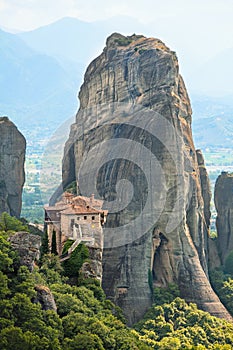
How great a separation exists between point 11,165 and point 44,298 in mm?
31520

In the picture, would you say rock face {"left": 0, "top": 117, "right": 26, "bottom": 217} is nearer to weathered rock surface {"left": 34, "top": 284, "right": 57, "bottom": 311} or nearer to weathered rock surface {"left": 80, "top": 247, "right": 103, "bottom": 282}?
weathered rock surface {"left": 80, "top": 247, "right": 103, "bottom": 282}

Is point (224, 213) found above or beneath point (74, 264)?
above

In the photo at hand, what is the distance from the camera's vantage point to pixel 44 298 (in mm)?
32469

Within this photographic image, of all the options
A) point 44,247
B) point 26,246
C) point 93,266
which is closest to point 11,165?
point 93,266

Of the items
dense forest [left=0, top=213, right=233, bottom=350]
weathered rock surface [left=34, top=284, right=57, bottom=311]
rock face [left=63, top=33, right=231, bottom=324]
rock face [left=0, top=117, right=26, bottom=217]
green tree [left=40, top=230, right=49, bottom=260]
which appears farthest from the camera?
rock face [left=0, top=117, right=26, bottom=217]

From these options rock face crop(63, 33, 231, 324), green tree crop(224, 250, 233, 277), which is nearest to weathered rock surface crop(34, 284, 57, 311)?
rock face crop(63, 33, 231, 324)

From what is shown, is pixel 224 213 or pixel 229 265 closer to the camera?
pixel 229 265

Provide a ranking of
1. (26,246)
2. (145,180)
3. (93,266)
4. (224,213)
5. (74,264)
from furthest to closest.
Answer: (224,213)
(145,180)
(93,266)
(74,264)
(26,246)

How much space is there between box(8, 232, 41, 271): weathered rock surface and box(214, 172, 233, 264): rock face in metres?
29.3

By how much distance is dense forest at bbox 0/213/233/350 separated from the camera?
100 ft

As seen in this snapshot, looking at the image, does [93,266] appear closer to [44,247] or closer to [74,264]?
[74,264]

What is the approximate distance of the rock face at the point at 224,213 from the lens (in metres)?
62.4

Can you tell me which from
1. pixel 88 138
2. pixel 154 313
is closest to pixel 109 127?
pixel 88 138

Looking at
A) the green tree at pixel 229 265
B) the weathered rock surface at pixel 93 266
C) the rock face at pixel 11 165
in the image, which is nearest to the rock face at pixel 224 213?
the green tree at pixel 229 265
